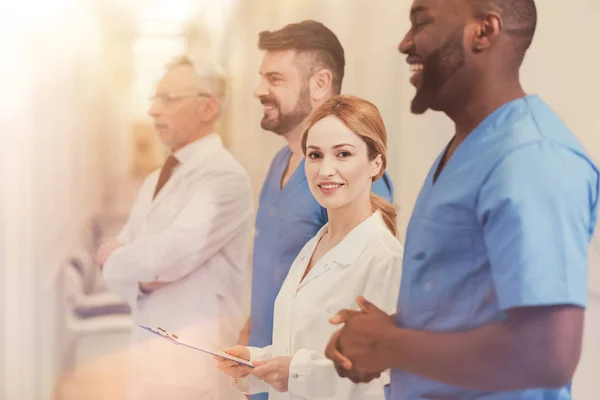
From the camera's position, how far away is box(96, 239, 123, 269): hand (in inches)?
48.5

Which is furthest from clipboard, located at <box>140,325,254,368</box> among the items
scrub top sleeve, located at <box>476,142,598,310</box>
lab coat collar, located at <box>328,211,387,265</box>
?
scrub top sleeve, located at <box>476,142,598,310</box>

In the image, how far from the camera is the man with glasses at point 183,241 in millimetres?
1215

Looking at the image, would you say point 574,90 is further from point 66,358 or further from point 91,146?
point 66,358

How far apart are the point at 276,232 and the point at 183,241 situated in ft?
0.66

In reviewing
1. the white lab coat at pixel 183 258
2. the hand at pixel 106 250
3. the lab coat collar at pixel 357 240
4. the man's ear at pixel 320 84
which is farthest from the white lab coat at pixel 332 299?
the hand at pixel 106 250

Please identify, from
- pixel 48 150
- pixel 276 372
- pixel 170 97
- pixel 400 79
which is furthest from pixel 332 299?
pixel 48 150

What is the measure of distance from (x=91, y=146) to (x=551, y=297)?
943 mm

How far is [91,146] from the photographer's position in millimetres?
1236

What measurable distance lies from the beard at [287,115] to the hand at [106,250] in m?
0.40

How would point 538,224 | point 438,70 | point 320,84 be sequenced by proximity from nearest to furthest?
point 538,224 → point 438,70 → point 320,84

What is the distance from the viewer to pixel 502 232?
0.92 meters

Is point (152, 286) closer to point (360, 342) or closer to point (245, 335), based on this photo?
point (245, 335)

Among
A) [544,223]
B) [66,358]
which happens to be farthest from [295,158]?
[66,358]

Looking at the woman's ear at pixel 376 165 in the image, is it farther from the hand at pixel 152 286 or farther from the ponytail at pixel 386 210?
the hand at pixel 152 286
